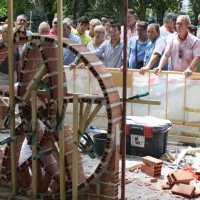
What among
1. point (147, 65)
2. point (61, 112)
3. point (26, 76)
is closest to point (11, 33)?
point (26, 76)

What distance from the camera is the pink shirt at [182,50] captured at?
25.2 feet

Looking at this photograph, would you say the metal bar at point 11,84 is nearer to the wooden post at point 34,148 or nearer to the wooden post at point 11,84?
the wooden post at point 11,84

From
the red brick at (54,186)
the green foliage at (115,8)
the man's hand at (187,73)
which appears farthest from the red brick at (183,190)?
the green foliage at (115,8)

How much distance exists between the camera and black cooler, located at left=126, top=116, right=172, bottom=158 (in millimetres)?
6795

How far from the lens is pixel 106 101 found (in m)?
4.33

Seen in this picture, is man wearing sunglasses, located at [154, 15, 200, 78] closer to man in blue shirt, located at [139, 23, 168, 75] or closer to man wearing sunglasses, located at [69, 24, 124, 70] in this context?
man in blue shirt, located at [139, 23, 168, 75]

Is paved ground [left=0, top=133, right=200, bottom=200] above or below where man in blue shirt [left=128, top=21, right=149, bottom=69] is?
below

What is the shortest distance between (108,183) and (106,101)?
854 millimetres

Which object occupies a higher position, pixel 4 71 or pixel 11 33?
pixel 11 33

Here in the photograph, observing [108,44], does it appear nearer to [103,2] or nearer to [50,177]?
[50,177]

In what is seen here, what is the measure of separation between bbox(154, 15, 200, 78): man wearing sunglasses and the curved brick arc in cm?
331

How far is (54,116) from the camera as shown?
4684mm

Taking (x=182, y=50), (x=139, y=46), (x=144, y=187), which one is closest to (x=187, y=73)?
(x=182, y=50)

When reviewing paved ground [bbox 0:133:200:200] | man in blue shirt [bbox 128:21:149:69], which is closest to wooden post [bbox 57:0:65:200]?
paved ground [bbox 0:133:200:200]
